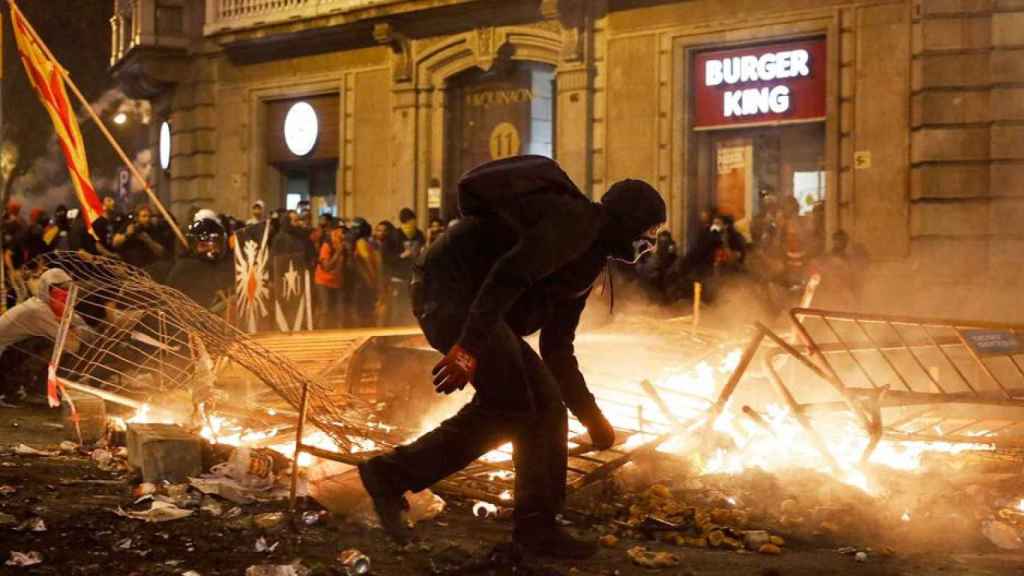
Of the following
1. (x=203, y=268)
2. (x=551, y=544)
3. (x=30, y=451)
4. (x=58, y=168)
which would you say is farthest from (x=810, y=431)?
(x=58, y=168)

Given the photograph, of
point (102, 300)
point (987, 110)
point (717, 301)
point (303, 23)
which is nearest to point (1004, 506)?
point (102, 300)

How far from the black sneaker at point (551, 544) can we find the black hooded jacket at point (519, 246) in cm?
82

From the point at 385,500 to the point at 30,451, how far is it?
11.8 feet

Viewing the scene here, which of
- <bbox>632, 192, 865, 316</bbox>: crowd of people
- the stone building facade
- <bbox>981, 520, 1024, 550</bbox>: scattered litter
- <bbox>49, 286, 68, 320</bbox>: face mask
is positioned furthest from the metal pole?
the stone building facade

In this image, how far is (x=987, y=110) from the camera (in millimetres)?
14141

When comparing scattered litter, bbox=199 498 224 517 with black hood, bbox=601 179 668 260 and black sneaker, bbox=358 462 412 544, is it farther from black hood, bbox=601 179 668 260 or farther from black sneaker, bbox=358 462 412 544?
black hood, bbox=601 179 668 260

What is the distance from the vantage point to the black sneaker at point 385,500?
A: 205 inches

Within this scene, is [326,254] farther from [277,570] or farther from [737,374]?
[277,570]

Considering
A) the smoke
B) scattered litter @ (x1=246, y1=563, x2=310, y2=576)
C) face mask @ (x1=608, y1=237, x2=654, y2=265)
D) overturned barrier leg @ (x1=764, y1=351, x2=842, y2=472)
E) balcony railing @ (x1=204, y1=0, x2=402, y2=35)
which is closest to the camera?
scattered litter @ (x1=246, y1=563, x2=310, y2=576)

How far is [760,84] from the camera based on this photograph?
16.4 meters

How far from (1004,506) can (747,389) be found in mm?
2226

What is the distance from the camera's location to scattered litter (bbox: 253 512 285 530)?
5.66 meters

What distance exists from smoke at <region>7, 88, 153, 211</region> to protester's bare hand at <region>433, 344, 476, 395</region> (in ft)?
121

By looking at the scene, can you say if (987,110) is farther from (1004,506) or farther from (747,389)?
(1004,506)
